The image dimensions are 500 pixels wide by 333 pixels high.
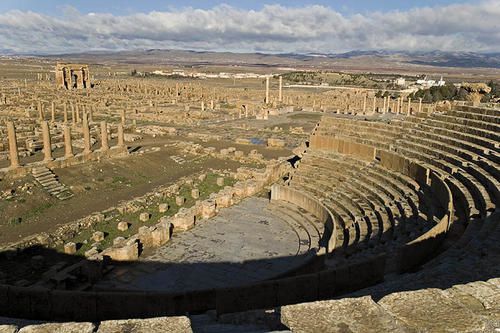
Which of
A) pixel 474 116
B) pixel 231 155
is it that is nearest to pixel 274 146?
pixel 231 155

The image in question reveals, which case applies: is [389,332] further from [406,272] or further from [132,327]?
[406,272]

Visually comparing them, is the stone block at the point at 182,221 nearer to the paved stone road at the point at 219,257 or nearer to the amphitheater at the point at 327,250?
the amphitheater at the point at 327,250

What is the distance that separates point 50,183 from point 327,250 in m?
18.1

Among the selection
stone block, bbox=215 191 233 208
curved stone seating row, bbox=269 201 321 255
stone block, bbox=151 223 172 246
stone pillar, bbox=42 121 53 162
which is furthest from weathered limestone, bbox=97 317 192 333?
stone pillar, bbox=42 121 53 162

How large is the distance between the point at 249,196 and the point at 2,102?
5414 centimetres

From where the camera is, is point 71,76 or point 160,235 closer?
point 160,235

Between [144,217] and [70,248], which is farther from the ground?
[144,217]

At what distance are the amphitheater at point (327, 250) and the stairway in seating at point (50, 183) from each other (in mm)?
437

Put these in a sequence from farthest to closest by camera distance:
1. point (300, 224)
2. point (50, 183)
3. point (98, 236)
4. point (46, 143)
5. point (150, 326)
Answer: point (46, 143), point (50, 183), point (300, 224), point (98, 236), point (150, 326)

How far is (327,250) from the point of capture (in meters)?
16.9

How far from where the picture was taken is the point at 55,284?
14352 mm

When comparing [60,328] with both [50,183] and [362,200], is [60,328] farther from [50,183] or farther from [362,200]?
[50,183]

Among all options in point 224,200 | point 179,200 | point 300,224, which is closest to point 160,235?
point 224,200

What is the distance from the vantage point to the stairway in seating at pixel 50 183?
82.5 ft
